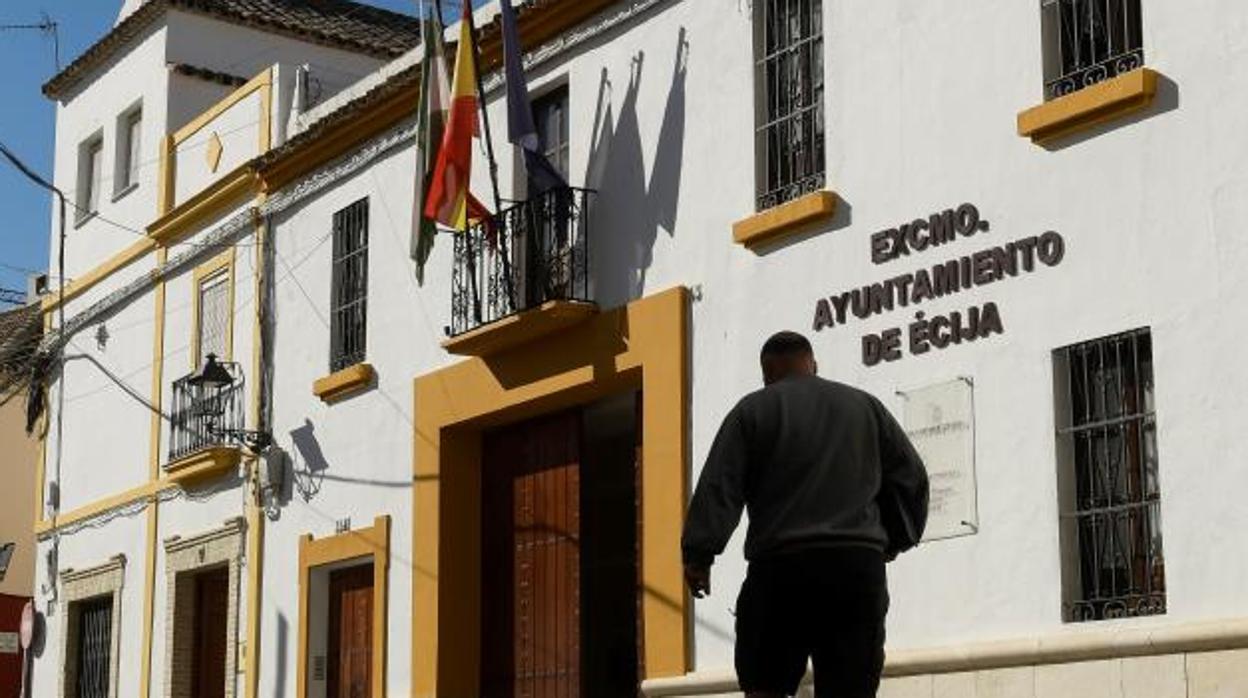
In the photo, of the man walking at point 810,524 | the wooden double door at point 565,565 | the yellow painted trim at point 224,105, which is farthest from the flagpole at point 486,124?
the man walking at point 810,524

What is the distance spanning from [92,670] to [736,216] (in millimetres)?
11443

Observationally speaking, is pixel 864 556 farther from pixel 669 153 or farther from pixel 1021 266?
pixel 669 153

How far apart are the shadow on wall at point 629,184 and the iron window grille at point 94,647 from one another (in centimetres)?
932

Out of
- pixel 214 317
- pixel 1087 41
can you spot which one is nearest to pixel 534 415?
pixel 214 317

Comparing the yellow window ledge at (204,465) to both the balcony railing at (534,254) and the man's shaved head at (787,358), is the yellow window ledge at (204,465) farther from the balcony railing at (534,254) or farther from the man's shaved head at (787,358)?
the man's shaved head at (787,358)

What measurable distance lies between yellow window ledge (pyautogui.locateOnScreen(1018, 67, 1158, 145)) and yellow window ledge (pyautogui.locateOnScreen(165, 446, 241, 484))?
9.99 meters

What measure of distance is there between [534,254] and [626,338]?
1.05 meters

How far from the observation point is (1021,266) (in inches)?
450

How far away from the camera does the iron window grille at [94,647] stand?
22.1 meters

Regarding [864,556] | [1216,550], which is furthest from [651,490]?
[864,556]

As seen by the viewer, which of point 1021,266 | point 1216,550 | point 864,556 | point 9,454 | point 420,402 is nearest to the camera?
point 864,556

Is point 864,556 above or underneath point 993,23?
underneath

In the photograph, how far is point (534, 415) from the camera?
16047 mm

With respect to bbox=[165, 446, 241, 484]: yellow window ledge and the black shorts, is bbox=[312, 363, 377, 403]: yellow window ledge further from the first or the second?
the black shorts
